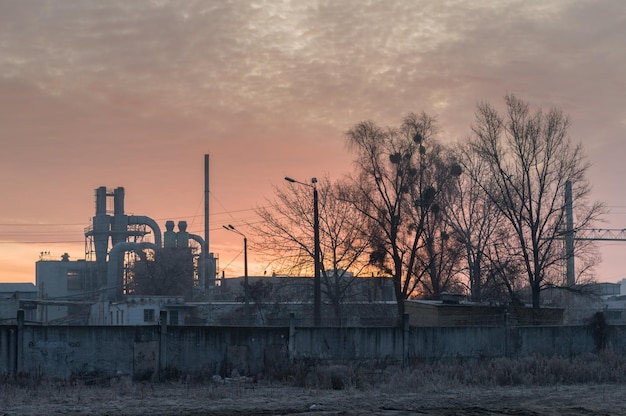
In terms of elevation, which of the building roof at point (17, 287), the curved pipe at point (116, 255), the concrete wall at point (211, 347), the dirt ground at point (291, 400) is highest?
the curved pipe at point (116, 255)

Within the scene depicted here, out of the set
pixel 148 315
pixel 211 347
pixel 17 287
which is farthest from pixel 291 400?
pixel 17 287

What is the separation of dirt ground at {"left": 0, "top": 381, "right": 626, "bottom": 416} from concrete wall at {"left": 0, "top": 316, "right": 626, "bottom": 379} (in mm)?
1470

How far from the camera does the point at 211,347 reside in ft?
93.2

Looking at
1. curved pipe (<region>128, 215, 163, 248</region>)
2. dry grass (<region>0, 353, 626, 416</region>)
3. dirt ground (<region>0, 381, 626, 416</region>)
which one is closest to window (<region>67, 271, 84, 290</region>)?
curved pipe (<region>128, 215, 163, 248</region>)

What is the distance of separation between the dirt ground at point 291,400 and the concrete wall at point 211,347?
147 centimetres

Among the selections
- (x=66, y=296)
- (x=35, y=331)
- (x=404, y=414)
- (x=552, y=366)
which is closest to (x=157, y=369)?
(x=35, y=331)

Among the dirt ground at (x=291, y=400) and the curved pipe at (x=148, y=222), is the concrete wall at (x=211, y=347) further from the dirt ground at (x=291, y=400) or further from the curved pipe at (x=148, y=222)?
the curved pipe at (x=148, y=222)

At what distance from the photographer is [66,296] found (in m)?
85.4

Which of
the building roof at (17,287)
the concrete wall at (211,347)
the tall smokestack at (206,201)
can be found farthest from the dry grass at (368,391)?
the tall smokestack at (206,201)

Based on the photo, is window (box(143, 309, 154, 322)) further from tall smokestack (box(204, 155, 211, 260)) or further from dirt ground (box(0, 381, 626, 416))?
tall smokestack (box(204, 155, 211, 260))

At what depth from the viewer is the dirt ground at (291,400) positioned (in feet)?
66.2

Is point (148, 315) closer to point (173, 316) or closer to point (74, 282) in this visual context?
point (173, 316)

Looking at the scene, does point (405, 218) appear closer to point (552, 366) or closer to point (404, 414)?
point (552, 366)

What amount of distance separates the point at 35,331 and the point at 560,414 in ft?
54.1
